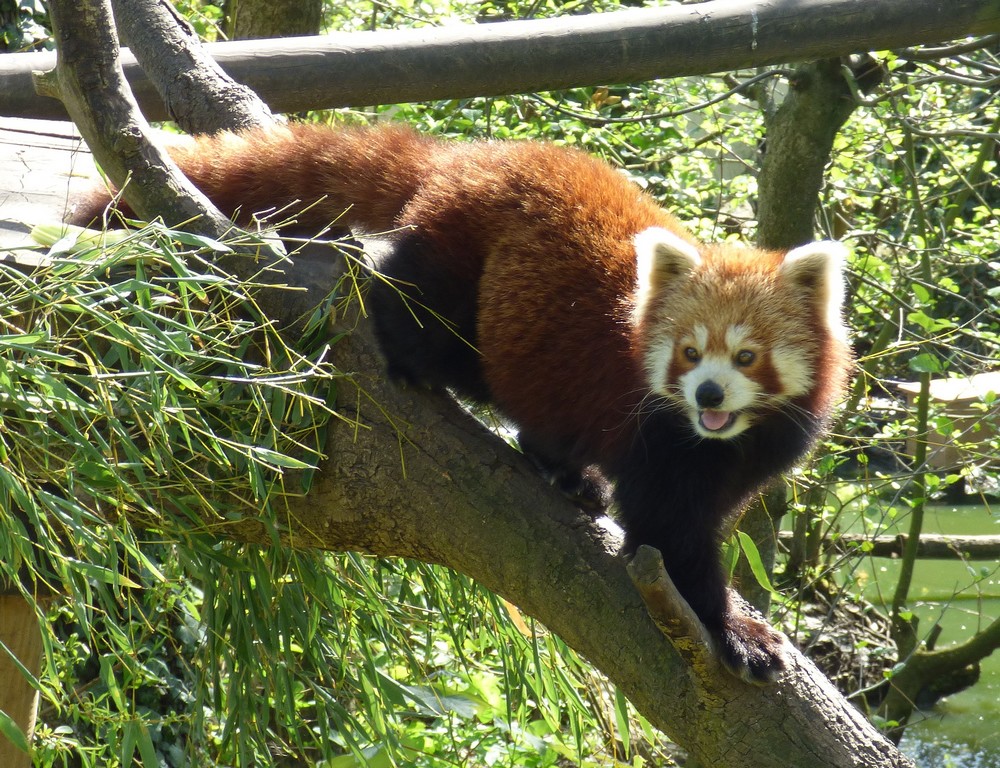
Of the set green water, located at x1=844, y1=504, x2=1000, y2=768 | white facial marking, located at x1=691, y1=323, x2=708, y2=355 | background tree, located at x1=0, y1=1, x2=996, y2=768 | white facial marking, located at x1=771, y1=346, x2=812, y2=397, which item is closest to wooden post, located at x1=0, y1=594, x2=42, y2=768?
white facial marking, located at x1=691, y1=323, x2=708, y2=355

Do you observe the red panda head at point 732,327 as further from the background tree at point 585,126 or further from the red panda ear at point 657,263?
the background tree at point 585,126

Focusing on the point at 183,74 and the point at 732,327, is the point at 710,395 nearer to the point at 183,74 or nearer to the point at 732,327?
the point at 732,327

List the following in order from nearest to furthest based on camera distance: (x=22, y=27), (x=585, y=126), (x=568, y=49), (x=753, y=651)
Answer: (x=753, y=651) < (x=568, y=49) < (x=585, y=126) < (x=22, y=27)

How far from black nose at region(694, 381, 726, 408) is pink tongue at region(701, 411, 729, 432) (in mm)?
36

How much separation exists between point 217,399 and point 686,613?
1.07m

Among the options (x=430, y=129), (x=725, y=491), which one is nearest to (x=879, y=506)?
(x=725, y=491)

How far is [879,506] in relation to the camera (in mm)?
4645

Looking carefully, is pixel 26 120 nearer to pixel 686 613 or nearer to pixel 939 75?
pixel 686 613

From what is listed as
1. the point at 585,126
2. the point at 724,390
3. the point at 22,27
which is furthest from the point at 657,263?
the point at 22,27

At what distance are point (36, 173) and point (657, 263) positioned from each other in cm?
179

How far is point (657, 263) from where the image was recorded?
2.58 meters

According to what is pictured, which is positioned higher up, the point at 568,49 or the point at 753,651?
the point at 568,49

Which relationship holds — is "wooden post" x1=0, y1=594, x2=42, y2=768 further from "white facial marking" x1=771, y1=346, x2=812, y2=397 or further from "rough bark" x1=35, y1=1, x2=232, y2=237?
"white facial marking" x1=771, y1=346, x2=812, y2=397

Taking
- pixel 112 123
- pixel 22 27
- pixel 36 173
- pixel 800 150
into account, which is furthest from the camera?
pixel 22 27
